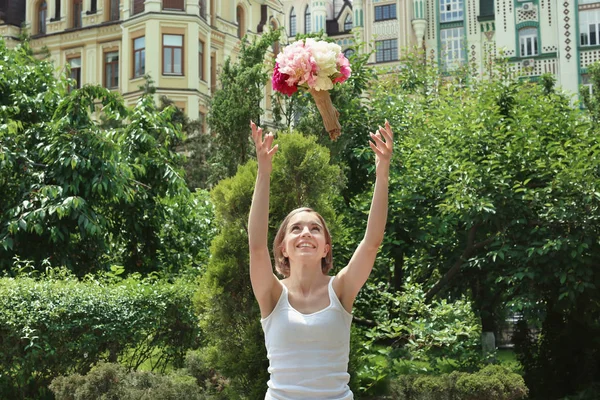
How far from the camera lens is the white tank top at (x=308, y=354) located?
10.4ft

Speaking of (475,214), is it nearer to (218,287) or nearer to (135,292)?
(218,287)

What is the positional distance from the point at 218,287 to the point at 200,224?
480 cm

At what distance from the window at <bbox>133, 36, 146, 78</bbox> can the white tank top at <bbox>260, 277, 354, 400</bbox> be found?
34.7 m

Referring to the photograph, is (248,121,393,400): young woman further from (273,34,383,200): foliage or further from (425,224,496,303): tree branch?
(273,34,383,200): foliage

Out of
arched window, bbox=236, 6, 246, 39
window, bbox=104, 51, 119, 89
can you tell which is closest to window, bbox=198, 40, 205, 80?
arched window, bbox=236, 6, 246, 39

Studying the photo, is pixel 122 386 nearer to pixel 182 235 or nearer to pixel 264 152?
pixel 182 235

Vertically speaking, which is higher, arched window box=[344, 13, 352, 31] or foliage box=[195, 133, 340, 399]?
arched window box=[344, 13, 352, 31]

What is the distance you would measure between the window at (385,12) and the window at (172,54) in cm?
2231

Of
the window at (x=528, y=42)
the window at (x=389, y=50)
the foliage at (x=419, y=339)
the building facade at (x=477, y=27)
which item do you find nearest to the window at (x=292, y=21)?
the building facade at (x=477, y=27)

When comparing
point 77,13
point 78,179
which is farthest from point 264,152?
point 77,13

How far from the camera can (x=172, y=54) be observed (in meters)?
36.4

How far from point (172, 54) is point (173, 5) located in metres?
2.30

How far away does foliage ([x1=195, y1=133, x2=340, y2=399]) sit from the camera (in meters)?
7.79

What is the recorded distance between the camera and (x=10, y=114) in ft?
38.8
